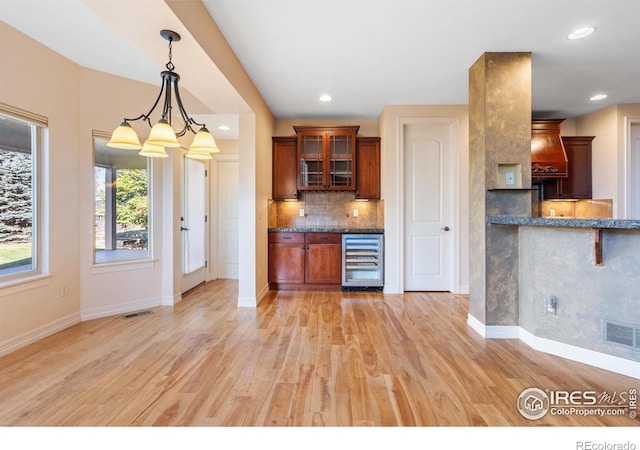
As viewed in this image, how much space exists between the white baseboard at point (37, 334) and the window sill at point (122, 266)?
1.68 feet

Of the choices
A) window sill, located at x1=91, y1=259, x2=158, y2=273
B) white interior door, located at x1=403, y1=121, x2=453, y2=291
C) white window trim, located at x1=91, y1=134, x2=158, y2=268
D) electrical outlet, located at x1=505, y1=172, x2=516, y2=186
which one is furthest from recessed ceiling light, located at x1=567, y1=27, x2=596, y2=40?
window sill, located at x1=91, y1=259, x2=158, y2=273

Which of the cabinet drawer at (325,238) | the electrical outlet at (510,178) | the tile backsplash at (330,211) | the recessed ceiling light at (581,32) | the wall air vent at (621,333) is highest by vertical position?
the recessed ceiling light at (581,32)

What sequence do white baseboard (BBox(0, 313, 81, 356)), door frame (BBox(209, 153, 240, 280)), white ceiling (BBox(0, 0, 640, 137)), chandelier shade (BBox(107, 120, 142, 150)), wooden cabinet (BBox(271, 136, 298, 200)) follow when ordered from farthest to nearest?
door frame (BBox(209, 153, 240, 280)), wooden cabinet (BBox(271, 136, 298, 200)), white baseboard (BBox(0, 313, 81, 356)), white ceiling (BBox(0, 0, 640, 137)), chandelier shade (BBox(107, 120, 142, 150))

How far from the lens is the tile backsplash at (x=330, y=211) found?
498 cm

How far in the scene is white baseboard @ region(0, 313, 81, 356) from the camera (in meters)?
2.45

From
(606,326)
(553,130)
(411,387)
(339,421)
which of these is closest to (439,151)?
(553,130)

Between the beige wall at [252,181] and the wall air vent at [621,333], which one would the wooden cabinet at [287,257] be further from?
the wall air vent at [621,333]

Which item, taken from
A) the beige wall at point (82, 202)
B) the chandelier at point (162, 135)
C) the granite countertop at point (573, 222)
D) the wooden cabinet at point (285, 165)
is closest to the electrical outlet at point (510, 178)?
the granite countertop at point (573, 222)

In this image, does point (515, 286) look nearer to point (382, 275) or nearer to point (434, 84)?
point (382, 275)

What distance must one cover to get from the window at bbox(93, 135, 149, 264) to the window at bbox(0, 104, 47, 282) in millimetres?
571

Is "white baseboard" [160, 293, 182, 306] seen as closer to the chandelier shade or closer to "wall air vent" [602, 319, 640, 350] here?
the chandelier shade

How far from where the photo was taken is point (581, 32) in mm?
2574

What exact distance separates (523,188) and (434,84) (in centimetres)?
173

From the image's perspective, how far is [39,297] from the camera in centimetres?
276
